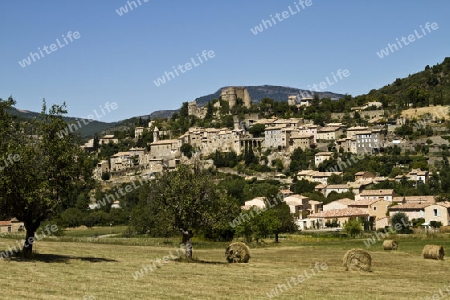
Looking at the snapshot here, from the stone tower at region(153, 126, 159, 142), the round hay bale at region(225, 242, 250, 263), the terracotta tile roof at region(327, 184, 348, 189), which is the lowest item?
the round hay bale at region(225, 242, 250, 263)

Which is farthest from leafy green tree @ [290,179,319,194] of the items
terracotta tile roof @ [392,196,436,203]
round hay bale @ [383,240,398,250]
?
round hay bale @ [383,240,398,250]

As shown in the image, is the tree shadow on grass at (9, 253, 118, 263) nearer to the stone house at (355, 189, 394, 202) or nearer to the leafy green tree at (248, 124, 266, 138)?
the stone house at (355, 189, 394, 202)

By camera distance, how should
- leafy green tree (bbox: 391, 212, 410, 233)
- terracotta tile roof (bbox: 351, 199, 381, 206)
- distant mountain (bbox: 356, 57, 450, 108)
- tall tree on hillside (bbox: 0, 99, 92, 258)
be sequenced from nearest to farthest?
1. tall tree on hillside (bbox: 0, 99, 92, 258)
2. leafy green tree (bbox: 391, 212, 410, 233)
3. terracotta tile roof (bbox: 351, 199, 381, 206)
4. distant mountain (bbox: 356, 57, 450, 108)

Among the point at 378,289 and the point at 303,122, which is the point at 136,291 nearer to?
the point at 378,289

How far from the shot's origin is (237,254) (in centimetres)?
3102

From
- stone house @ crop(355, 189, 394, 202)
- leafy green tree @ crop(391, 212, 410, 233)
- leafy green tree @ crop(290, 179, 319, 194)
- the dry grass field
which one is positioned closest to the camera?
the dry grass field

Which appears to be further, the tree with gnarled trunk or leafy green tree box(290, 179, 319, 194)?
leafy green tree box(290, 179, 319, 194)

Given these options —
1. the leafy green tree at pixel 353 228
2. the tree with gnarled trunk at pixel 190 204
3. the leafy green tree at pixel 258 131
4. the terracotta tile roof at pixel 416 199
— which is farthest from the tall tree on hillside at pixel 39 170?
the leafy green tree at pixel 258 131

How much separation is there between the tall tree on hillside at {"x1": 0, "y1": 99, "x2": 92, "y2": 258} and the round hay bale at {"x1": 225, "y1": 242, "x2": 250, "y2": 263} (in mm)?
8574

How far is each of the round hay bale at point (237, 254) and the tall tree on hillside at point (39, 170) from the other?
857 cm

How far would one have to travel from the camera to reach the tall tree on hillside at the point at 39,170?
83.3 feet

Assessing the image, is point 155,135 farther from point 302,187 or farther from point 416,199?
point 416,199

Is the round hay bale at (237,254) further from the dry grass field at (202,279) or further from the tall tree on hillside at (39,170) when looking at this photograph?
the tall tree on hillside at (39,170)

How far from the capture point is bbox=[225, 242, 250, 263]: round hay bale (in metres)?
31.0
